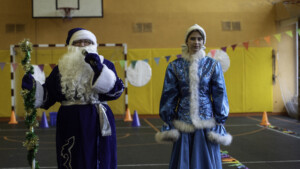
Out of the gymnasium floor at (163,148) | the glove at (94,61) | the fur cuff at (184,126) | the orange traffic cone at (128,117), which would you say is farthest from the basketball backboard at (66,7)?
the fur cuff at (184,126)

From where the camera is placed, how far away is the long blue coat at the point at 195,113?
126 inches

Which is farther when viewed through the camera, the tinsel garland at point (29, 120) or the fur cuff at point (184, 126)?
the fur cuff at point (184, 126)

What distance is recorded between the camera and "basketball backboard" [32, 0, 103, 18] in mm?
10414

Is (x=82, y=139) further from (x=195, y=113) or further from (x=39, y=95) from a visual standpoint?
(x=195, y=113)

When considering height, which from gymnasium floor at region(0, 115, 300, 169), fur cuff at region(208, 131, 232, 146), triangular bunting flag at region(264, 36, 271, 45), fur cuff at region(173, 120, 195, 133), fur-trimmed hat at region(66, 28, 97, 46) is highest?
triangular bunting flag at region(264, 36, 271, 45)

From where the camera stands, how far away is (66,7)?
10.4 m

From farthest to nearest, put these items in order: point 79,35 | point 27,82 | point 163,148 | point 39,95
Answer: point 163,148 < point 79,35 < point 39,95 < point 27,82

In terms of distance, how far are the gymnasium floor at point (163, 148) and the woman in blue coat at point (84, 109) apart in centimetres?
208

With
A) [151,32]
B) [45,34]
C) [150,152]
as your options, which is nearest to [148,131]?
[150,152]

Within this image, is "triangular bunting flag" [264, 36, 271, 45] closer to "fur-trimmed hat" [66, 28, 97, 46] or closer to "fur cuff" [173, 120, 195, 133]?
"fur cuff" [173, 120, 195, 133]

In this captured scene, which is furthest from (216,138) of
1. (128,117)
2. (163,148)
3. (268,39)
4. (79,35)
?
(268,39)

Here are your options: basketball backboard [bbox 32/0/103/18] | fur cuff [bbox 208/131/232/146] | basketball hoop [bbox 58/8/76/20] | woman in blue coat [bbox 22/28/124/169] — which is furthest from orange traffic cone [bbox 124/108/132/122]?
fur cuff [bbox 208/131/232/146]

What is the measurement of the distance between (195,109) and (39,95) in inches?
51.9

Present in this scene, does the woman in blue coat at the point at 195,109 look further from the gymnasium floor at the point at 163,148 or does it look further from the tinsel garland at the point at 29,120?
the gymnasium floor at the point at 163,148
